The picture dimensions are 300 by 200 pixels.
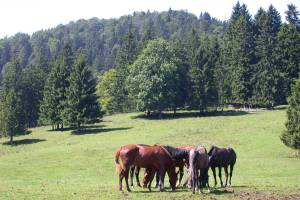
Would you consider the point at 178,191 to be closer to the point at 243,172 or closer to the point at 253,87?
the point at 243,172

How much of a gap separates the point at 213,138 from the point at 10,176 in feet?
90.4

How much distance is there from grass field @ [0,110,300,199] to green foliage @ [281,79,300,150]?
5.16ft

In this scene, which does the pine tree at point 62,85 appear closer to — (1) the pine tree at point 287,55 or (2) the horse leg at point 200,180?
(1) the pine tree at point 287,55

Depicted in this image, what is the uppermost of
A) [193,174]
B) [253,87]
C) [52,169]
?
[253,87]

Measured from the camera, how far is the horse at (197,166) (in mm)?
A: 21608

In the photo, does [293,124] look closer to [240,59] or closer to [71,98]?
[71,98]

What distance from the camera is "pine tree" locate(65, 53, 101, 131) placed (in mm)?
73375

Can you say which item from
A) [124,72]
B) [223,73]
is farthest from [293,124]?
[124,72]

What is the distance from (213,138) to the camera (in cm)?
5819

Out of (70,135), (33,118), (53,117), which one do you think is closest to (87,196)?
(70,135)

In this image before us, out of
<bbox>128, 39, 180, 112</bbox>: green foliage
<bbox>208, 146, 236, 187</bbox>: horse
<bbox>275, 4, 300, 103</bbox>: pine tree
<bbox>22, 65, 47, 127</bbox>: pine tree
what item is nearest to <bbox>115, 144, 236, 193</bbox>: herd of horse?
<bbox>208, 146, 236, 187</bbox>: horse

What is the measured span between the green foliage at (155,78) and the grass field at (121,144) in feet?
15.0

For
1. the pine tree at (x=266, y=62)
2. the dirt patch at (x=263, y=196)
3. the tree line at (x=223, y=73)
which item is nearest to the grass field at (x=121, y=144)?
the dirt patch at (x=263, y=196)

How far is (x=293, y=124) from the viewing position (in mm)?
46625
